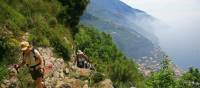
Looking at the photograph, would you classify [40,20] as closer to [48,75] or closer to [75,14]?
[48,75]

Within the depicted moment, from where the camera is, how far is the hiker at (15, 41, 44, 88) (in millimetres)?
18297

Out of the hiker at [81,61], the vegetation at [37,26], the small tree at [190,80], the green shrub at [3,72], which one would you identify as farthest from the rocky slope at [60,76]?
the small tree at [190,80]

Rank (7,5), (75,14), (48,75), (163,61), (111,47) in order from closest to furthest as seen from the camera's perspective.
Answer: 1. (48,75)
2. (7,5)
3. (75,14)
4. (163,61)
5. (111,47)

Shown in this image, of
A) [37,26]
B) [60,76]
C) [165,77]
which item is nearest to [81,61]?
[37,26]

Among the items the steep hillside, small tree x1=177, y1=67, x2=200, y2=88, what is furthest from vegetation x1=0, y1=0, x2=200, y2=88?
small tree x1=177, y1=67, x2=200, y2=88

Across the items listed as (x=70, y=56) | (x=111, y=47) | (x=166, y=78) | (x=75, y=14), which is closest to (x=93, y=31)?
(x=111, y=47)

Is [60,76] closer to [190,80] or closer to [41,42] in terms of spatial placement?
[41,42]

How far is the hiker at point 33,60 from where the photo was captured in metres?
18.3

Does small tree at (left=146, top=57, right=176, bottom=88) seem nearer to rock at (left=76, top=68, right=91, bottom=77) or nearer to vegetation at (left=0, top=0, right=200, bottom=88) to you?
vegetation at (left=0, top=0, right=200, bottom=88)

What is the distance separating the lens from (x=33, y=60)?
1842 cm

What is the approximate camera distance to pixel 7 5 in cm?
2664

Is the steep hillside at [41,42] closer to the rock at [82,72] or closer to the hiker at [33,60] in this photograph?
the rock at [82,72]

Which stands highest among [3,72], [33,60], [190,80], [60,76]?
[33,60]

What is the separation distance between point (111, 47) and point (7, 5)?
6654 cm
